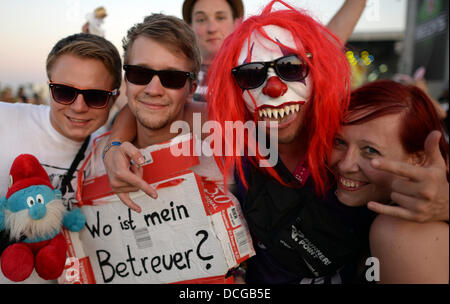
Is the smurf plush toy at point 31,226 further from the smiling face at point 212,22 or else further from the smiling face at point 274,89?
the smiling face at point 212,22

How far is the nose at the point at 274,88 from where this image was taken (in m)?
1.41

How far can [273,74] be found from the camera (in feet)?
4.71

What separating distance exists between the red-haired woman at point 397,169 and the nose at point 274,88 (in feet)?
1.15

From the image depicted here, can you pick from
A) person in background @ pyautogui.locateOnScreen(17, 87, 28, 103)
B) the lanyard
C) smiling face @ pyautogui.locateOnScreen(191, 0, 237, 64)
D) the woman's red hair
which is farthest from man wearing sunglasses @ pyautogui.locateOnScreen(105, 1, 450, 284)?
person in background @ pyautogui.locateOnScreen(17, 87, 28, 103)

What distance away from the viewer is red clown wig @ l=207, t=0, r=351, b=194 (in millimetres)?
1467

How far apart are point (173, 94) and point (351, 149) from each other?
3.32 feet

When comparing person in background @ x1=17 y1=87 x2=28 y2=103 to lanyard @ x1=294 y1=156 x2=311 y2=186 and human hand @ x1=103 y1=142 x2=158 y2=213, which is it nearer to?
human hand @ x1=103 y1=142 x2=158 y2=213

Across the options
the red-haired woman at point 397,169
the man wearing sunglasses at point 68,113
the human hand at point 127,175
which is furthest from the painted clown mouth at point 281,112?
the man wearing sunglasses at point 68,113

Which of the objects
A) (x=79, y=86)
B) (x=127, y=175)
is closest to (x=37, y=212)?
(x=127, y=175)

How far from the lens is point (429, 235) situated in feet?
3.67

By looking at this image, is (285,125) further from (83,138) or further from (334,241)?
(83,138)

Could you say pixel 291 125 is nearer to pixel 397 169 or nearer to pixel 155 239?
pixel 397 169

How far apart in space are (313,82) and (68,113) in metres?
1.44

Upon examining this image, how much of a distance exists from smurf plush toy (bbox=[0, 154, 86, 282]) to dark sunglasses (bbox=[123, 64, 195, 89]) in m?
0.71
